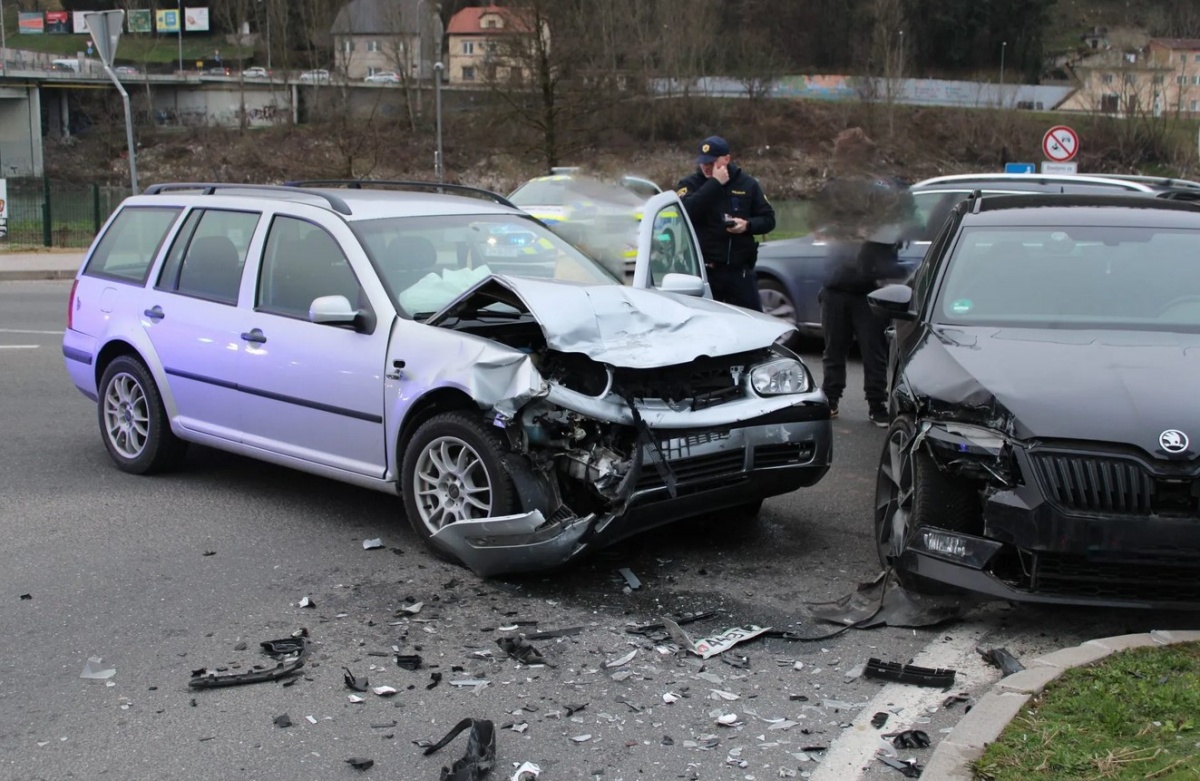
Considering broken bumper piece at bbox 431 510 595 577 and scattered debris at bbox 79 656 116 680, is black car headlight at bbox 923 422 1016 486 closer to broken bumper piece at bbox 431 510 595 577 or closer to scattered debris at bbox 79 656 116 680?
broken bumper piece at bbox 431 510 595 577

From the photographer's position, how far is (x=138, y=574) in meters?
5.65

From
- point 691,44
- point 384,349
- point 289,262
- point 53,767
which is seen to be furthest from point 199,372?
point 691,44

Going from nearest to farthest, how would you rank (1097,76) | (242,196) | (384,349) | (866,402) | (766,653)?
(766,653)
(384,349)
(242,196)
(866,402)
(1097,76)

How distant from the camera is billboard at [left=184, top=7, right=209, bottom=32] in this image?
131 m

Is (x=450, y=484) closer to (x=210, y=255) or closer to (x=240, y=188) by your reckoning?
(x=210, y=255)

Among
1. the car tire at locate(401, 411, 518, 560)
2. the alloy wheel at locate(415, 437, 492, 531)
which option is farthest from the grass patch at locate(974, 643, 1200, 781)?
the alloy wheel at locate(415, 437, 492, 531)

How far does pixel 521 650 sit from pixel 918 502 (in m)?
1.69

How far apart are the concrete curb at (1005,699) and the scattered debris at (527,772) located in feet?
3.75

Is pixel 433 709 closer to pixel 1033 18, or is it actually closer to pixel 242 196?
pixel 242 196

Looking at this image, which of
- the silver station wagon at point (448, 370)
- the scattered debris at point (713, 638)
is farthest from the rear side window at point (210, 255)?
the scattered debris at point (713, 638)

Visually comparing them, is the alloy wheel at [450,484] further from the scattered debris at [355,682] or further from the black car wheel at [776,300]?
the black car wheel at [776,300]

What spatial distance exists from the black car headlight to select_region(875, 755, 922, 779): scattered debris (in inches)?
50.1

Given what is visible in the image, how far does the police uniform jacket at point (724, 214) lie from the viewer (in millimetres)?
9422

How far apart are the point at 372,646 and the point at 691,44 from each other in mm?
84399
